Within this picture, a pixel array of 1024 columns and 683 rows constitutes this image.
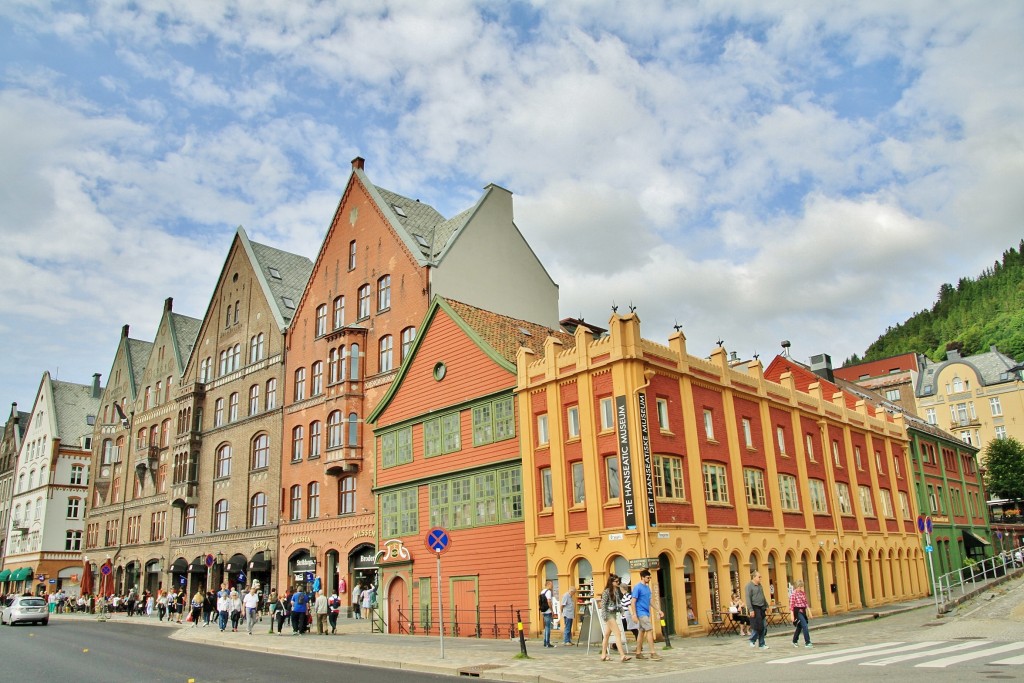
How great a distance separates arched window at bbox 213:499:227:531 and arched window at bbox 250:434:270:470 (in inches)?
168

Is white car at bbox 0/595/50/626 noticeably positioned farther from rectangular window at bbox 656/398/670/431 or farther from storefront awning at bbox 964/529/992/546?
storefront awning at bbox 964/529/992/546

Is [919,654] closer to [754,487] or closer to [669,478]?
A: [669,478]

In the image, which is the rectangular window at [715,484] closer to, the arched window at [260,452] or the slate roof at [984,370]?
the arched window at [260,452]

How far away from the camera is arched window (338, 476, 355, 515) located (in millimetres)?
40406

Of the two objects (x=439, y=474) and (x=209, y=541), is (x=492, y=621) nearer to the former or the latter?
(x=439, y=474)

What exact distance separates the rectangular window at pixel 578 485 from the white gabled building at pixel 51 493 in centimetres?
6199

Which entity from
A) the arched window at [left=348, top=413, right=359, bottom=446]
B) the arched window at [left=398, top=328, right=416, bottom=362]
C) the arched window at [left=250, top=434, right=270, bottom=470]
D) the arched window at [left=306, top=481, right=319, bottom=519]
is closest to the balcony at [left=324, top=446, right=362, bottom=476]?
the arched window at [left=348, top=413, right=359, bottom=446]

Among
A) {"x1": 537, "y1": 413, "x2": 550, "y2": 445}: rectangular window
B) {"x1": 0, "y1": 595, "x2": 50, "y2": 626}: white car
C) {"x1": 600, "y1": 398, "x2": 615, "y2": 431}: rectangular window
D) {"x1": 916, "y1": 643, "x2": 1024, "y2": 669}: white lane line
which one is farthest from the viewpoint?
{"x1": 0, "y1": 595, "x2": 50, "y2": 626}: white car

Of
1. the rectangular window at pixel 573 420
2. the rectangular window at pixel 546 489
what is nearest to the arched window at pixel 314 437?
the rectangular window at pixel 546 489

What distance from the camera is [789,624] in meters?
26.8

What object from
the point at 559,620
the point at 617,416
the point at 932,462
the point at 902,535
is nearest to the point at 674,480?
the point at 617,416

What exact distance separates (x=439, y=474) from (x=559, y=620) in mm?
8171

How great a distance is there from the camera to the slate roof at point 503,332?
30.0 m

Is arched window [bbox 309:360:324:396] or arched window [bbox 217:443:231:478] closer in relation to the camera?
arched window [bbox 309:360:324:396]
